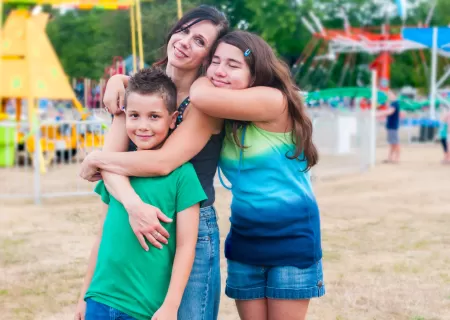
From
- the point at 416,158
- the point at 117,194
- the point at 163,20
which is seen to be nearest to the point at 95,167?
the point at 117,194

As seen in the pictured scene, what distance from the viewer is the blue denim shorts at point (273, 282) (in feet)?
7.94

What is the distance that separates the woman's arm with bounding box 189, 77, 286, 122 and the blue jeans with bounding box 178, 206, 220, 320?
34 cm

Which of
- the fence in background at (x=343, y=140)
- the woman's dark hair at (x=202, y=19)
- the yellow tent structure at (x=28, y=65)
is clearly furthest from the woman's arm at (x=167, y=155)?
the yellow tent structure at (x=28, y=65)

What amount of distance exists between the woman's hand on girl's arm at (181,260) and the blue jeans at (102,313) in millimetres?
105

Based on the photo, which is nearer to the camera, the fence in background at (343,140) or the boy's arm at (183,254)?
the boy's arm at (183,254)

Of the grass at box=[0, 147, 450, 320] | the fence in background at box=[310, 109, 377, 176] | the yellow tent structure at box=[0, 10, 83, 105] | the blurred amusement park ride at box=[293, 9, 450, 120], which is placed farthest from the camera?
the blurred amusement park ride at box=[293, 9, 450, 120]

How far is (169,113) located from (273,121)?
1.28ft

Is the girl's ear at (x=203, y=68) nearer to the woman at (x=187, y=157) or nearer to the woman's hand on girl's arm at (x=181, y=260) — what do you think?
the woman at (x=187, y=157)

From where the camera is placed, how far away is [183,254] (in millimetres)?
2148

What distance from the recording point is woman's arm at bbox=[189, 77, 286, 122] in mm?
2201

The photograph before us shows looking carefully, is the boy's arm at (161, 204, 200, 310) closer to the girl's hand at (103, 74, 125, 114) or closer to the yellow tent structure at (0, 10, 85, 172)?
the girl's hand at (103, 74, 125, 114)

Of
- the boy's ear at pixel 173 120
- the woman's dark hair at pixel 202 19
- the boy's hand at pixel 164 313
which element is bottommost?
the boy's hand at pixel 164 313

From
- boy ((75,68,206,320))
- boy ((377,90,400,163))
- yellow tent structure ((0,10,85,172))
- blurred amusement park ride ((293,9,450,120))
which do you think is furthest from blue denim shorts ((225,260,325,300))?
boy ((377,90,400,163))

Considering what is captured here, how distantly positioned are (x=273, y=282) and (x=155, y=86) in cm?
82
